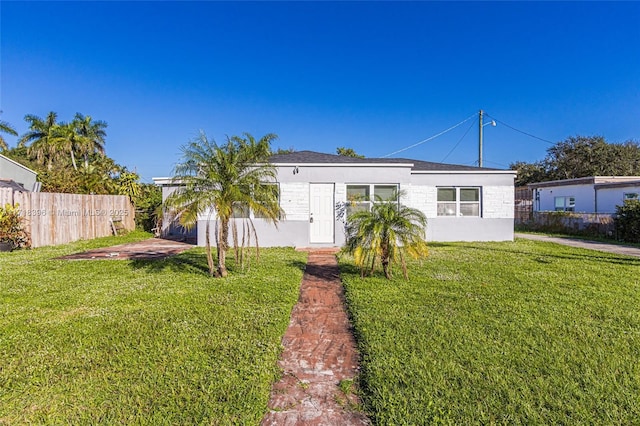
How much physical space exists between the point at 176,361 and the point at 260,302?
1940 millimetres

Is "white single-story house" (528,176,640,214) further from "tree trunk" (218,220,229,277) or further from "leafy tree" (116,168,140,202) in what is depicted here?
→ "leafy tree" (116,168,140,202)

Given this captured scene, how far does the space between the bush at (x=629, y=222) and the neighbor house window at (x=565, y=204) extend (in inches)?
281

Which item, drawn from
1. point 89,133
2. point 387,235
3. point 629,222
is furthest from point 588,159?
point 89,133

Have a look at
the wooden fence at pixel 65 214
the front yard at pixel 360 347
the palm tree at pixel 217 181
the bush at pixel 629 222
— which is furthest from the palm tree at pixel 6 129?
the bush at pixel 629 222

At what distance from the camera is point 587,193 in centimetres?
1912

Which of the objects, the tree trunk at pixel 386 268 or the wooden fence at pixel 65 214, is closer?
the tree trunk at pixel 386 268

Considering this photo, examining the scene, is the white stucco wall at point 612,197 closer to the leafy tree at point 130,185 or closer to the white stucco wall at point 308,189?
the white stucco wall at point 308,189

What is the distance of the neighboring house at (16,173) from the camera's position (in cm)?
1834

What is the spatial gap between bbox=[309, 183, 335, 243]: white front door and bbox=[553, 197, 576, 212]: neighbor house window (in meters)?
17.8

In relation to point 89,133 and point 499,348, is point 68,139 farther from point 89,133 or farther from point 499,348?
point 499,348

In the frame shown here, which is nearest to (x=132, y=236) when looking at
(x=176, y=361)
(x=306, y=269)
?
(x=306, y=269)

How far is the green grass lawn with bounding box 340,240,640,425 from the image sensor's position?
250 centimetres

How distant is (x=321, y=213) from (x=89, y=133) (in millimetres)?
33736

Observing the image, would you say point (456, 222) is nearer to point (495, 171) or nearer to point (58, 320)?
point (495, 171)
